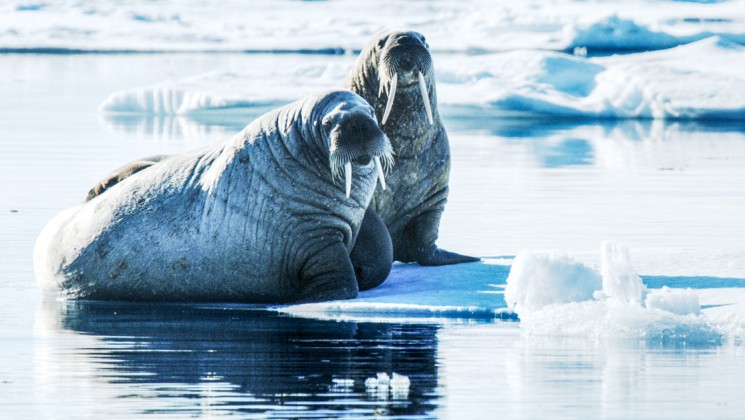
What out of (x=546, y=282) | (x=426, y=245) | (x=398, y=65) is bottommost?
(x=546, y=282)

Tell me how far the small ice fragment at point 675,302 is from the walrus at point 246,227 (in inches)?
68.6

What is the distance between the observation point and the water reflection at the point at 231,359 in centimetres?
603

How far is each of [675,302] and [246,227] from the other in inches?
93.3

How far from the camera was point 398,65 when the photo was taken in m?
9.74

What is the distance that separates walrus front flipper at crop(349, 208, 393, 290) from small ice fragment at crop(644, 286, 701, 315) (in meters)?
1.96

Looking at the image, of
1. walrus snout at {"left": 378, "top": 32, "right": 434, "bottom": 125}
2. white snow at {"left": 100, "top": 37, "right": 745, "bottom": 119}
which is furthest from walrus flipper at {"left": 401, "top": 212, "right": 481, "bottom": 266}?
white snow at {"left": 100, "top": 37, "right": 745, "bottom": 119}

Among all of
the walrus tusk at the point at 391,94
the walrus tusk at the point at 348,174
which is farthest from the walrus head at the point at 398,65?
the walrus tusk at the point at 348,174

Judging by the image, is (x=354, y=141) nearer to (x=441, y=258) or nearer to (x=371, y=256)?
(x=371, y=256)

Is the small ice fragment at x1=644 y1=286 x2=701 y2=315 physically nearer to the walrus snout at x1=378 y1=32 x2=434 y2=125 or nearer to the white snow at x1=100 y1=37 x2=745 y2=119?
the walrus snout at x1=378 y1=32 x2=434 y2=125

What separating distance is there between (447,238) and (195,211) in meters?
3.04

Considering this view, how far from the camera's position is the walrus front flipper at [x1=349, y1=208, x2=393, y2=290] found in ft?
30.0

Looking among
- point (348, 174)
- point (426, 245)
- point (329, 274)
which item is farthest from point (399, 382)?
point (426, 245)

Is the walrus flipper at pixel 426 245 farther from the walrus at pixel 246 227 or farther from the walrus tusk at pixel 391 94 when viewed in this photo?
the walrus at pixel 246 227

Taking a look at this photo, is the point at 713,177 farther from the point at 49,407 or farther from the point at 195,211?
the point at 49,407
